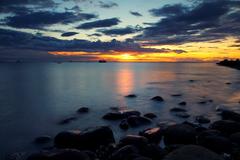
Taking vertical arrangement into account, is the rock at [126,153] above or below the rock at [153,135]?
above

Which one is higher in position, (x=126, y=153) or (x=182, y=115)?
(x=126, y=153)

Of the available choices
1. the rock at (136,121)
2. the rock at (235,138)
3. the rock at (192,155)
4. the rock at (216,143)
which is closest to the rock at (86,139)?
the rock at (136,121)

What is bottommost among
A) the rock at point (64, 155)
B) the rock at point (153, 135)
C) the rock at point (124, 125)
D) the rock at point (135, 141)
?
the rock at point (124, 125)

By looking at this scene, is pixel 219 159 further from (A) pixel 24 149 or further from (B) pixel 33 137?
(B) pixel 33 137

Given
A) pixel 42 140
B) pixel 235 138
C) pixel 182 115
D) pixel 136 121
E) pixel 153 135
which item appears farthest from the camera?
pixel 182 115

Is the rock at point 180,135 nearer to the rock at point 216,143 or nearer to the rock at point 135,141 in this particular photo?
the rock at point 216,143

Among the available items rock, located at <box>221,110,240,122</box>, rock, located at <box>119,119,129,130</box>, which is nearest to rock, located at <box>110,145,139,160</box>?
rock, located at <box>119,119,129,130</box>

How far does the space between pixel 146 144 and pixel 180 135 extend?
2.52 meters

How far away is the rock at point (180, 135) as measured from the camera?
1393 cm

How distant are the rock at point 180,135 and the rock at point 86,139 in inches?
129

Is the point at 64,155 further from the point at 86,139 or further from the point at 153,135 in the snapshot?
the point at 153,135

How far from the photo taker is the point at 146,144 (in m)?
12.8

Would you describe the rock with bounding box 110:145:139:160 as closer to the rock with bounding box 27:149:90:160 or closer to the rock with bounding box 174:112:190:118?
the rock with bounding box 27:149:90:160

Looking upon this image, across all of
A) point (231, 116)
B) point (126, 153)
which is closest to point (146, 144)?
point (126, 153)
